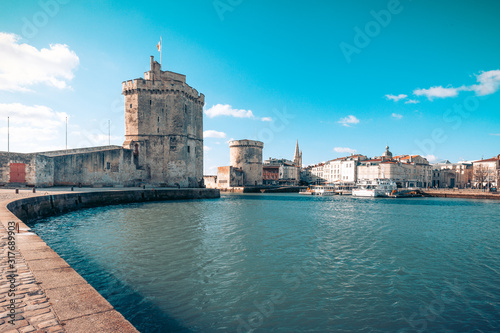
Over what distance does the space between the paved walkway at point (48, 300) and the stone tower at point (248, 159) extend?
6077 cm

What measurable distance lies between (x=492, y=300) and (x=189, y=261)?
832 cm

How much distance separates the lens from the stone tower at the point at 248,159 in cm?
6588

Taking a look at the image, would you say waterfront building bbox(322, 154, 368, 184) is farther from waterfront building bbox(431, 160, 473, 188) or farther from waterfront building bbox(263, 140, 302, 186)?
waterfront building bbox(431, 160, 473, 188)

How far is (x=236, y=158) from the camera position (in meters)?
66.4

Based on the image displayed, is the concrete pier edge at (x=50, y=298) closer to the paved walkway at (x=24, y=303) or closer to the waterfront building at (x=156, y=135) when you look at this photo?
the paved walkway at (x=24, y=303)

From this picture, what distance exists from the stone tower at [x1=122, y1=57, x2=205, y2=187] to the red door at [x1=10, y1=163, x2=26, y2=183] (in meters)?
13.0

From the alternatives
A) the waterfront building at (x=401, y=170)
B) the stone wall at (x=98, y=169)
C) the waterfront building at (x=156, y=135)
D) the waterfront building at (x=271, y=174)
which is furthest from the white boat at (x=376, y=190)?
the stone wall at (x=98, y=169)

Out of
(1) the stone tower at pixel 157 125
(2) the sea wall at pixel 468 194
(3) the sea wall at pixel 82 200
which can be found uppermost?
(1) the stone tower at pixel 157 125

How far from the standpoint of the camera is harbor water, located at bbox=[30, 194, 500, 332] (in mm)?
5566

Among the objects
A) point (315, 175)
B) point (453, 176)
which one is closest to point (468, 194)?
point (453, 176)

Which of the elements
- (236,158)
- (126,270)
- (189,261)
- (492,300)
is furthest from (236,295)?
(236,158)

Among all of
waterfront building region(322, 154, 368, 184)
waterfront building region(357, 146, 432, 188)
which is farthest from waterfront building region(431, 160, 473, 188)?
waterfront building region(322, 154, 368, 184)

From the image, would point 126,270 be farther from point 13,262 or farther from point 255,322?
point 255,322

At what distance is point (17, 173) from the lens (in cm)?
2481
